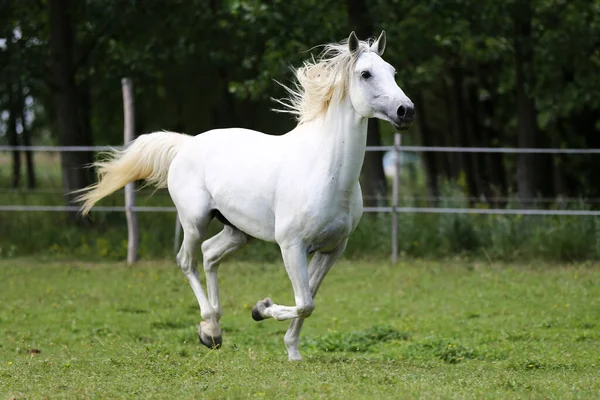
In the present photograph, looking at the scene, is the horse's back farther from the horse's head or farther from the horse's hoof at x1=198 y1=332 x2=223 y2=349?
the horse's hoof at x1=198 y1=332 x2=223 y2=349

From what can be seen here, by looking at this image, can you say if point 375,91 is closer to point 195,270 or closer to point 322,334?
point 195,270

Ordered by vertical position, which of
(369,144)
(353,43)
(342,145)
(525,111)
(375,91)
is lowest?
(369,144)

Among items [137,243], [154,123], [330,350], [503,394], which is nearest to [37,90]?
[154,123]

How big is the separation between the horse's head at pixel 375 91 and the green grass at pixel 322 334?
5.52ft

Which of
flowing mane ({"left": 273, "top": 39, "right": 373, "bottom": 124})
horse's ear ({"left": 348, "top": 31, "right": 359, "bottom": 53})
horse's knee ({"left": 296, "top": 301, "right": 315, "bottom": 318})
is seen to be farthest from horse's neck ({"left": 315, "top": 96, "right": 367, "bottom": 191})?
horse's knee ({"left": 296, "top": 301, "right": 315, "bottom": 318})

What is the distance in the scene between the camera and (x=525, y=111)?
53.1 feet

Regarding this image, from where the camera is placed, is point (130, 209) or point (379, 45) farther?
point (130, 209)

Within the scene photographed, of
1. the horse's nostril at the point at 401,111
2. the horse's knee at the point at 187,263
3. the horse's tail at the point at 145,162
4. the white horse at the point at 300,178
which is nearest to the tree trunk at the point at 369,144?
the horse's tail at the point at 145,162

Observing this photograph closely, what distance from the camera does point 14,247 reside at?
14.6 m

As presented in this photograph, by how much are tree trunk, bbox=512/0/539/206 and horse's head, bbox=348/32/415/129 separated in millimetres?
9226

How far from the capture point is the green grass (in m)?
5.81

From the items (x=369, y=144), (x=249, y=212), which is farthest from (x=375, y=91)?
(x=369, y=144)

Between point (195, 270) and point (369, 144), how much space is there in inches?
306

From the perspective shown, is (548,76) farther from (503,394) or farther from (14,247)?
(503,394)
